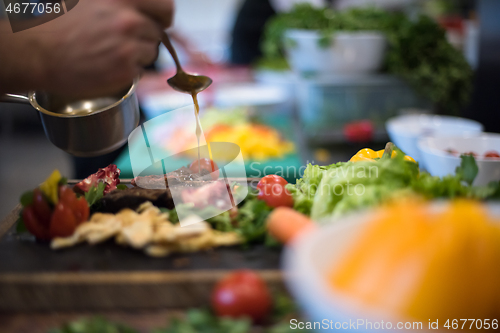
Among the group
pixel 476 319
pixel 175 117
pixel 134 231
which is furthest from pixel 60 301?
pixel 175 117

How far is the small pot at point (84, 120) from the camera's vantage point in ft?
4.23

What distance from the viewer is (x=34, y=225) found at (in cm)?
104

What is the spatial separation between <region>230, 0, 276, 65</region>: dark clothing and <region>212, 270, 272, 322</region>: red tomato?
169 inches

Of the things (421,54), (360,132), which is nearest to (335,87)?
(360,132)

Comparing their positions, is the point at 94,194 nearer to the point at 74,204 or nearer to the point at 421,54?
the point at 74,204

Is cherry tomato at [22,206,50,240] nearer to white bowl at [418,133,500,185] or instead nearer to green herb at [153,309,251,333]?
green herb at [153,309,251,333]

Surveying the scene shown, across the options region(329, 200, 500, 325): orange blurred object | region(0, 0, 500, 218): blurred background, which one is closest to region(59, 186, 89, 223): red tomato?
region(329, 200, 500, 325): orange blurred object

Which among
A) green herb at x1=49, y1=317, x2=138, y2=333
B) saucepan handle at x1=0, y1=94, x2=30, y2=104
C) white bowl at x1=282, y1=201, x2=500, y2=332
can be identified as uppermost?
saucepan handle at x1=0, y1=94, x2=30, y2=104

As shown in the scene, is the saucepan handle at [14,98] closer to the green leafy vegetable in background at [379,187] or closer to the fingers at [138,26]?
the fingers at [138,26]

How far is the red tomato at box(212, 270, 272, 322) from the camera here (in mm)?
773

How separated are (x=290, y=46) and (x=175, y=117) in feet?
3.16

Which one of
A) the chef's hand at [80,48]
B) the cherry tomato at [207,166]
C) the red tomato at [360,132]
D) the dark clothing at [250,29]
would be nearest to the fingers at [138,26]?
the chef's hand at [80,48]

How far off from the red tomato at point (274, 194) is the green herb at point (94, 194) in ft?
1.61

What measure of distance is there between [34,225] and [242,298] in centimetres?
62
